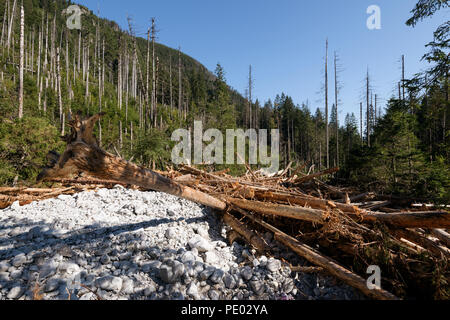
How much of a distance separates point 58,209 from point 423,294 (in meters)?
5.20

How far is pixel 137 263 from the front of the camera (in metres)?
2.27

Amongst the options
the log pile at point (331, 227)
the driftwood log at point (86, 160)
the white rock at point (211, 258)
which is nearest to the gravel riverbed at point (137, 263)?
the white rock at point (211, 258)

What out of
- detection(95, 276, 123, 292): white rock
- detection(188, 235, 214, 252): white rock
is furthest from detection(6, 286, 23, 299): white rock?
detection(188, 235, 214, 252): white rock

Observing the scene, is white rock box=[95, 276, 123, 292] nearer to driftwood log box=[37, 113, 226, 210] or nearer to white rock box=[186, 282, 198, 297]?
white rock box=[186, 282, 198, 297]

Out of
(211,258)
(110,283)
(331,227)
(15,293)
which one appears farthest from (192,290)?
(331,227)

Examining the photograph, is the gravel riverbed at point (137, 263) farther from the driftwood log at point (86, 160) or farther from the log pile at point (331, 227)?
the driftwood log at point (86, 160)

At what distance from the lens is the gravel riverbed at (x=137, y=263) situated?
1907 mm

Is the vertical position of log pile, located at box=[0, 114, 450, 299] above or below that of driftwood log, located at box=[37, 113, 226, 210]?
below

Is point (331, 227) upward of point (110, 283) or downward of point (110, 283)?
upward

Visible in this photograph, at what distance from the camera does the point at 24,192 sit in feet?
14.4

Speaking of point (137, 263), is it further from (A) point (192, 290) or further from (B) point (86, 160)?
(B) point (86, 160)

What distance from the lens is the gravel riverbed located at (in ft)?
6.26

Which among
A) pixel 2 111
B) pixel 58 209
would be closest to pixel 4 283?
pixel 58 209
